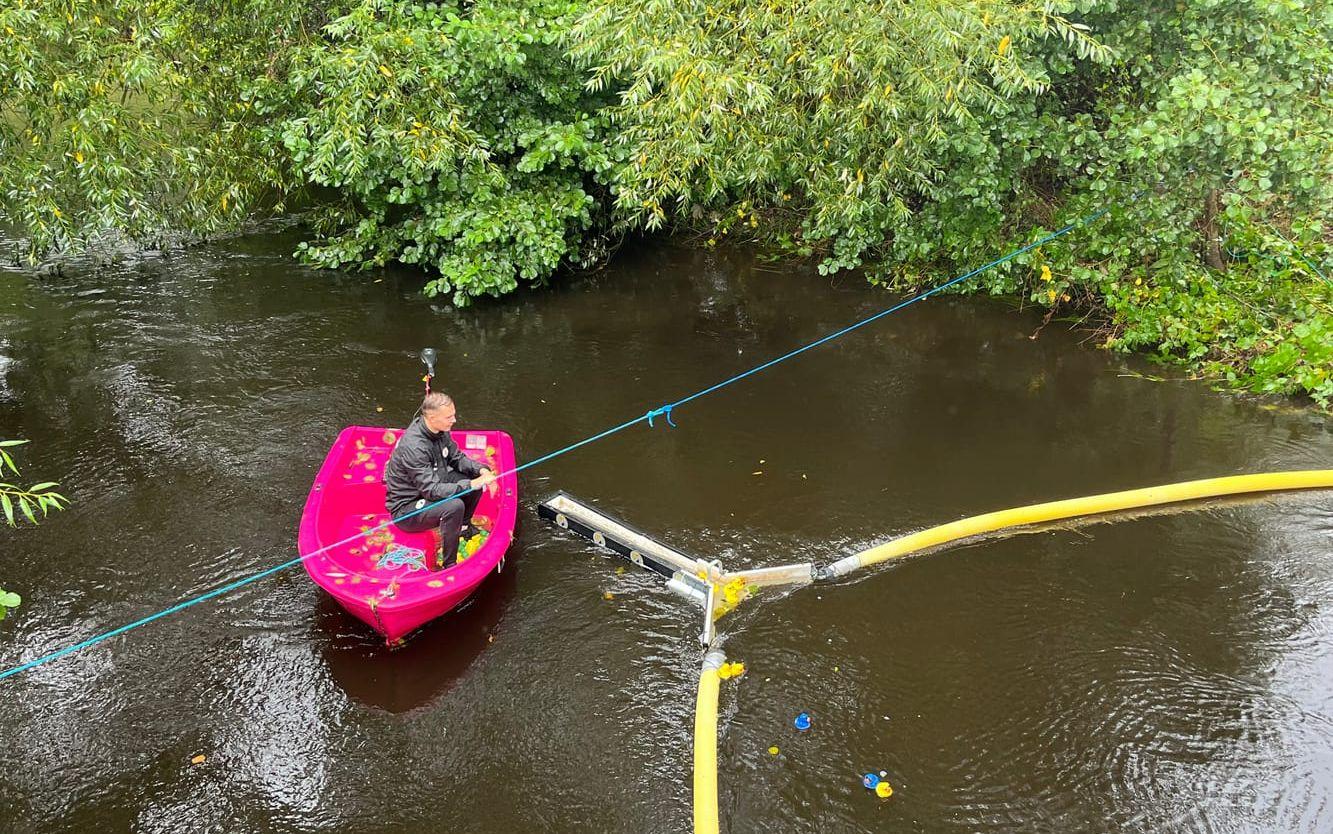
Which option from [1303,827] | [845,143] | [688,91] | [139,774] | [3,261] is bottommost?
[1303,827]

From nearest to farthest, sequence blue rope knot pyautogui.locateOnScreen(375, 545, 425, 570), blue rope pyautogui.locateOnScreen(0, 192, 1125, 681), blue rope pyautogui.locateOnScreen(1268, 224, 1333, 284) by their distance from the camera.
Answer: blue rope pyautogui.locateOnScreen(0, 192, 1125, 681) < blue rope knot pyautogui.locateOnScreen(375, 545, 425, 570) < blue rope pyautogui.locateOnScreen(1268, 224, 1333, 284)

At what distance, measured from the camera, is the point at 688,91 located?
738 centimetres

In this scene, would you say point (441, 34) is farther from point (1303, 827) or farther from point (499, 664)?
point (1303, 827)

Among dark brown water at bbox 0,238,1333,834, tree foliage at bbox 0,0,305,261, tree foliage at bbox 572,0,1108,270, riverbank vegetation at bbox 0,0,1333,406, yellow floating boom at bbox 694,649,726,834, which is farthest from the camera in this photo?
tree foliage at bbox 0,0,305,261

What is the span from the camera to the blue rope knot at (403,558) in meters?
6.46

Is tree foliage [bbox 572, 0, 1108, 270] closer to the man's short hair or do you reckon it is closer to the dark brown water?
the dark brown water

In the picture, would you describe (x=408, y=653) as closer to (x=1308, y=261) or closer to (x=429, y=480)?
(x=429, y=480)

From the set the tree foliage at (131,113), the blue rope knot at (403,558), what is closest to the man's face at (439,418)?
the blue rope knot at (403,558)

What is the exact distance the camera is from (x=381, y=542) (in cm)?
670

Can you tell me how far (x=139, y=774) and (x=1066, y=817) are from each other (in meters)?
5.17

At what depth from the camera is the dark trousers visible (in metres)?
6.05

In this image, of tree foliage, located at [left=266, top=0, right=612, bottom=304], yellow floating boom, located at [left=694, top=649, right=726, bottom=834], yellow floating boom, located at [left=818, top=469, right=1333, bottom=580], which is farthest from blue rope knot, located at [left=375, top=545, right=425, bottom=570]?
tree foliage, located at [left=266, top=0, right=612, bottom=304]

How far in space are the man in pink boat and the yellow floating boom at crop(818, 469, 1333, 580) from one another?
2.65m

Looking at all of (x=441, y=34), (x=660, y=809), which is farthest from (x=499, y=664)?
(x=441, y=34)
